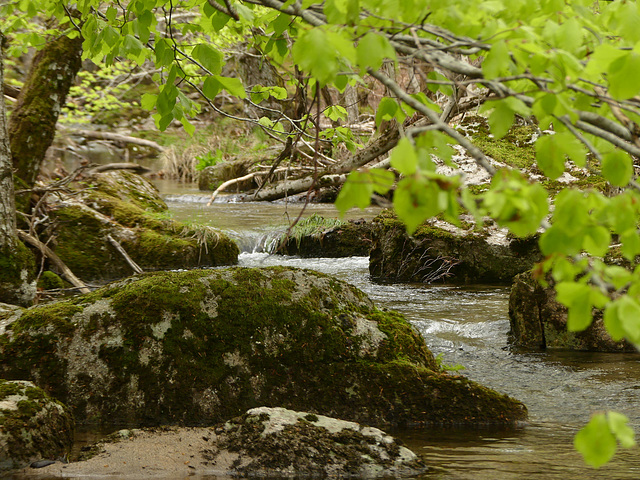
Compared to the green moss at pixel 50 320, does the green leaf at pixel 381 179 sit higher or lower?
higher

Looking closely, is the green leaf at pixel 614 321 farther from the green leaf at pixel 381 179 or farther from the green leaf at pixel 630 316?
the green leaf at pixel 381 179

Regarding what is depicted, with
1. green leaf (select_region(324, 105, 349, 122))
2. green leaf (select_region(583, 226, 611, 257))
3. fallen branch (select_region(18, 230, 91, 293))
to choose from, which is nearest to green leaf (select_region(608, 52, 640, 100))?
green leaf (select_region(583, 226, 611, 257))

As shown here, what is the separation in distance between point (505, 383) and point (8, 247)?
478 cm

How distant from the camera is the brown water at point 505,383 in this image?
353 cm

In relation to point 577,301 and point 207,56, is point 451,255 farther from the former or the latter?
point 577,301

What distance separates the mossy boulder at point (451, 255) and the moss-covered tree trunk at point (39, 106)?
496cm

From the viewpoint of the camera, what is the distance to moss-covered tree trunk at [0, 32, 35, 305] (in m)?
5.78

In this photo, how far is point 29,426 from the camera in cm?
340

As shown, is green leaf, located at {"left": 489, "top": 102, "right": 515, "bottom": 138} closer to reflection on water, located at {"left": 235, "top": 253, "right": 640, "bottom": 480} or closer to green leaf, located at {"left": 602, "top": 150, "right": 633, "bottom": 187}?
green leaf, located at {"left": 602, "top": 150, "right": 633, "bottom": 187}

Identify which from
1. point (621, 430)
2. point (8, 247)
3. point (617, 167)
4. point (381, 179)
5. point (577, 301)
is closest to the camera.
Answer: point (621, 430)

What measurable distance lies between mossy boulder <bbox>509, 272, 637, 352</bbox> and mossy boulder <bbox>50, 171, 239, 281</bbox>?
5270 mm

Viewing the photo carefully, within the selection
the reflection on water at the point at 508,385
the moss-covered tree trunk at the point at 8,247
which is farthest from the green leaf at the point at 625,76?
the moss-covered tree trunk at the point at 8,247

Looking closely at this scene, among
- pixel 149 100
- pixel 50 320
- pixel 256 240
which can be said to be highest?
pixel 149 100

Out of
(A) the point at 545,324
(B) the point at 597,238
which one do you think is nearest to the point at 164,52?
(B) the point at 597,238
